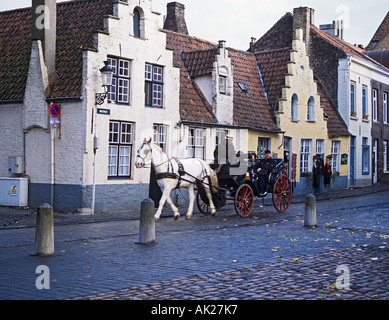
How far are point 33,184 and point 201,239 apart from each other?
9423mm

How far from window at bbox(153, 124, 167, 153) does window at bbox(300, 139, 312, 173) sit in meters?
11.4

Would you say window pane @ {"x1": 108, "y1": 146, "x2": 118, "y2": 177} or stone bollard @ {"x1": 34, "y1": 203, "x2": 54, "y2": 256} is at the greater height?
window pane @ {"x1": 108, "y1": 146, "x2": 118, "y2": 177}

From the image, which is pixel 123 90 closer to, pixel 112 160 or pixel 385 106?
pixel 112 160

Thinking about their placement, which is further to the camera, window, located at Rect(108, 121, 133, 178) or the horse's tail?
window, located at Rect(108, 121, 133, 178)

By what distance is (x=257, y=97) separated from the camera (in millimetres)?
29828

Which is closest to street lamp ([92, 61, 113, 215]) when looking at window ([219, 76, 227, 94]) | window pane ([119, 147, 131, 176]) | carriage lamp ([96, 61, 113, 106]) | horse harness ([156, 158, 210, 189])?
carriage lamp ([96, 61, 113, 106])

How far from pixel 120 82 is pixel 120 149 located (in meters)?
2.30

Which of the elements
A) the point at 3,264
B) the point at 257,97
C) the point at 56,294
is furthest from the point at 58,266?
the point at 257,97

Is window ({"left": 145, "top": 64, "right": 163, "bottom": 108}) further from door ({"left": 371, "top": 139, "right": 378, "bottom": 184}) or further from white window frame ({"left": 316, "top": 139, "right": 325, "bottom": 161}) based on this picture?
door ({"left": 371, "top": 139, "right": 378, "bottom": 184})

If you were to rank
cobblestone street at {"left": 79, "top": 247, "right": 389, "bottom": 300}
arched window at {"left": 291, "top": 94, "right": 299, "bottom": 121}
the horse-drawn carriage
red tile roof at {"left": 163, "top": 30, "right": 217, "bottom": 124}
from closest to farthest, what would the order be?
cobblestone street at {"left": 79, "top": 247, "right": 389, "bottom": 300} → the horse-drawn carriage → red tile roof at {"left": 163, "top": 30, "right": 217, "bottom": 124} → arched window at {"left": 291, "top": 94, "right": 299, "bottom": 121}

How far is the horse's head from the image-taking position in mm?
16750

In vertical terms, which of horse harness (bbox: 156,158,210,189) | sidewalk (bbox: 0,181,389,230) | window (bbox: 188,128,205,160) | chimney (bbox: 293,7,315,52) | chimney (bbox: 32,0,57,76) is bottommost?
sidewalk (bbox: 0,181,389,230)

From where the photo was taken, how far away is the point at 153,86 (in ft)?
72.9

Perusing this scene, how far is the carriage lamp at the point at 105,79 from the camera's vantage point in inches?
758
